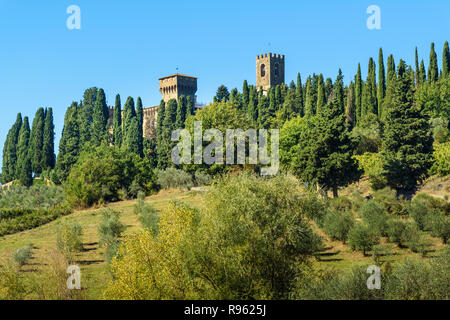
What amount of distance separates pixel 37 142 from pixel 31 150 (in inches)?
75.7

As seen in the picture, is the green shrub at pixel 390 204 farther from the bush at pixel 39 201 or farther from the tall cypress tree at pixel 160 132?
the tall cypress tree at pixel 160 132

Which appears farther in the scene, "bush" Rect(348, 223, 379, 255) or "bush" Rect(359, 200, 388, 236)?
"bush" Rect(359, 200, 388, 236)

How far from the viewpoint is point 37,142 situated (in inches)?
2825

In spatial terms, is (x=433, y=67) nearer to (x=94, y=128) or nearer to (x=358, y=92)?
(x=358, y=92)

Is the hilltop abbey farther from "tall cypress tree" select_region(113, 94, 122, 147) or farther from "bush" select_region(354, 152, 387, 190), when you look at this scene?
"bush" select_region(354, 152, 387, 190)

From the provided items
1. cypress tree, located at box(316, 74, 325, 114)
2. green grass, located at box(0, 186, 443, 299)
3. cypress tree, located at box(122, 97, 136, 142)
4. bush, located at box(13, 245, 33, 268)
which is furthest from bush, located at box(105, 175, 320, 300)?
cypress tree, located at box(122, 97, 136, 142)

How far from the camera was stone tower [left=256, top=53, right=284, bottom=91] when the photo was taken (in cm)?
9969

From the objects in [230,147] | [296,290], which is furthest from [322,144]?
[296,290]

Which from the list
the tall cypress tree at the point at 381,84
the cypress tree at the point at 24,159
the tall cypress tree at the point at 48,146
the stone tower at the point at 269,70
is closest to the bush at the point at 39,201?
the cypress tree at the point at 24,159

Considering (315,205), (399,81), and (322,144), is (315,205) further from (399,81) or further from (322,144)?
(399,81)

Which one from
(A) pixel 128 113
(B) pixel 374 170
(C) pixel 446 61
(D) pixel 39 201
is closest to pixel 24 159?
(A) pixel 128 113

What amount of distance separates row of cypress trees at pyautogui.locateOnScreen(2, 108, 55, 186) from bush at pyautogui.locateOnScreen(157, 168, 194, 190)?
3102 centimetres

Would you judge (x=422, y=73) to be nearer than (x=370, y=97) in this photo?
No

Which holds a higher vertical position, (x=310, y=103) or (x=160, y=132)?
(x=310, y=103)
